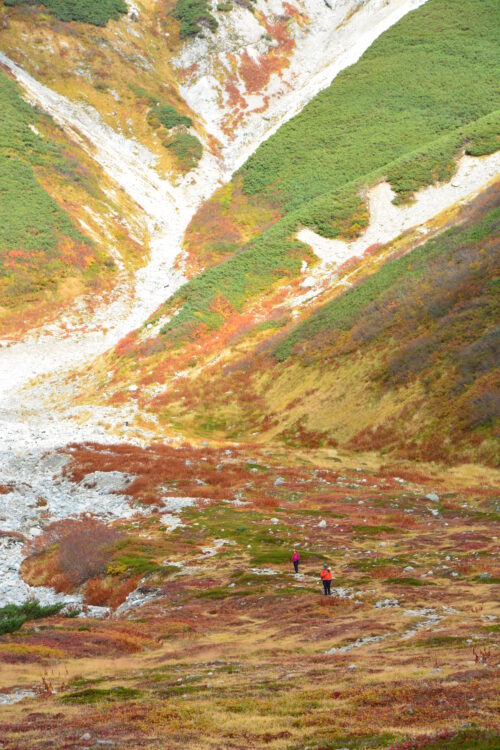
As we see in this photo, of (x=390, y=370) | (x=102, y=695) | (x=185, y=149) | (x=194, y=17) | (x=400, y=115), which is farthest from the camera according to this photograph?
(x=194, y=17)

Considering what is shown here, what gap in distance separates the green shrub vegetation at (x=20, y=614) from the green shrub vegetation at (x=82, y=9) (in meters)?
144

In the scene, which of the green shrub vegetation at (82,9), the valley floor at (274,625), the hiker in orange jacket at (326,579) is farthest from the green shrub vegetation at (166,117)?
the hiker in orange jacket at (326,579)

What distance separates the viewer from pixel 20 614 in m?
18.5

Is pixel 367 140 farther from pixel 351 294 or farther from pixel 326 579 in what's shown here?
pixel 326 579

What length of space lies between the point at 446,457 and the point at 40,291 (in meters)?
60.8

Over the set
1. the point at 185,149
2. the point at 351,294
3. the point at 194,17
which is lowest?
the point at 351,294

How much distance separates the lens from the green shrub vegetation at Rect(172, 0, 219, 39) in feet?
490

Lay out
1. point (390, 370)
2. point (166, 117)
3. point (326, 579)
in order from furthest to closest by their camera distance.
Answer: point (166, 117)
point (390, 370)
point (326, 579)

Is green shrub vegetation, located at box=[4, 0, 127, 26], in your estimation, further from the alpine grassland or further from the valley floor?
the valley floor

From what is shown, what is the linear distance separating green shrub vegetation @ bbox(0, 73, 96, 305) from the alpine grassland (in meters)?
20.4

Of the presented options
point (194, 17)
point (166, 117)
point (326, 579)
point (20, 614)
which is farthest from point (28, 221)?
→ point (194, 17)

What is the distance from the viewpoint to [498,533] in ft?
83.7

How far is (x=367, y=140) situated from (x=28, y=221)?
53.3 metres

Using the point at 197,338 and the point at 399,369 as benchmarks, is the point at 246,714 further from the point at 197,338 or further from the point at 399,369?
the point at 197,338
